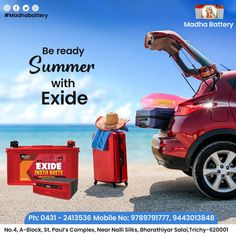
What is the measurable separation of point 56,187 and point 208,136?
1.96 metres

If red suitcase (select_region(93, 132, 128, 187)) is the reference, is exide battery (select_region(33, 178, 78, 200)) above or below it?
below

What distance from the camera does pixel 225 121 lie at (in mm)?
5457

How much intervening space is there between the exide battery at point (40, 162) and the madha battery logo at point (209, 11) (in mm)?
2366

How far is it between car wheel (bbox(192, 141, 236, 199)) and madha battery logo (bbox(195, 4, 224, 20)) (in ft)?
5.21

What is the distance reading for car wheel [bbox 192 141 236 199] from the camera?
5.48 metres

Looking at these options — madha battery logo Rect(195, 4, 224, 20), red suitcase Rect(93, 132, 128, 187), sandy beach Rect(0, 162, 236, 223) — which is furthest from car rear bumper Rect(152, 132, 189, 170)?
madha battery logo Rect(195, 4, 224, 20)

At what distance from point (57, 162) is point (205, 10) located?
277 centimetres

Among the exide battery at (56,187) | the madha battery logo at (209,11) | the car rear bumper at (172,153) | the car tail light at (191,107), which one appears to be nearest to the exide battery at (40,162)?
the exide battery at (56,187)

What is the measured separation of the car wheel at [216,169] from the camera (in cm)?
548

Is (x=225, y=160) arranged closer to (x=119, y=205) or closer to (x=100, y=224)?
(x=119, y=205)

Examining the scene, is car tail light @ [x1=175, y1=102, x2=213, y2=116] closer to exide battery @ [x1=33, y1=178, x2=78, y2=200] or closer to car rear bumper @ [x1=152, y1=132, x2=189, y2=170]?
car rear bumper @ [x1=152, y1=132, x2=189, y2=170]

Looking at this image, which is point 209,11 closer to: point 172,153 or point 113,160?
point 172,153

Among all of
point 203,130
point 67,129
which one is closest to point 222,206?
point 203,130

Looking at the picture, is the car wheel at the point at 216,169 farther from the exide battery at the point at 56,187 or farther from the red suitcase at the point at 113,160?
the exide battery at the point at 56,187
